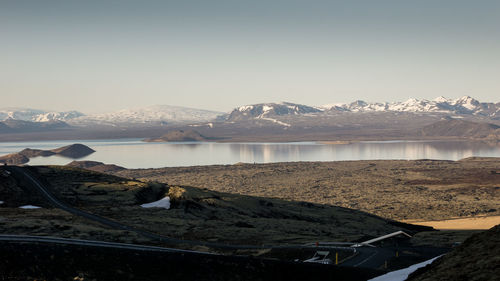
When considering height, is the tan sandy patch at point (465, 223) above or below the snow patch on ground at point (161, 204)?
below

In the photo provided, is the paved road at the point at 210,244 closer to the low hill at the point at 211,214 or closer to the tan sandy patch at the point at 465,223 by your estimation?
the low hill at the point at 211,214

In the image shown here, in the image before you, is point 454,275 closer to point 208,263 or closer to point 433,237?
point 208,263

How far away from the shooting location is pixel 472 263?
78.4ft

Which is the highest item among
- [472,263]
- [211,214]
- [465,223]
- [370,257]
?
[472,263]

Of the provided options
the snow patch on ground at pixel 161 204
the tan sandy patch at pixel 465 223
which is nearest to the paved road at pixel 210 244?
the snow patch on ground at pixel 161 204

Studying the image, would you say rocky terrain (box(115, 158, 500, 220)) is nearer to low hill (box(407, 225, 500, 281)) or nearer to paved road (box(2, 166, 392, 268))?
paved road (box(2, 166, 392, 268))

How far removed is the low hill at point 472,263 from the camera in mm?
22062

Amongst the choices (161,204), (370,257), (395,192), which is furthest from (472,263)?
(395,192)

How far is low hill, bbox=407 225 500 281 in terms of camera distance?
869 inches

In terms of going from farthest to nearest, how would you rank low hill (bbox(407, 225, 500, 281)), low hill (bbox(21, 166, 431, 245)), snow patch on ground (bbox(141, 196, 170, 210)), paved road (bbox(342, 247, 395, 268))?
snow patch on ground (bbox(141, 196, 170, 210)) → low hill (bbox(21, 166, 431, 245)) → paved road (bbox(342, 247, 395, 268)) → low hill (bbox(407, 225, 500, 281))

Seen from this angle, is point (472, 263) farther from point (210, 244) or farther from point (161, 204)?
point (161, 204)

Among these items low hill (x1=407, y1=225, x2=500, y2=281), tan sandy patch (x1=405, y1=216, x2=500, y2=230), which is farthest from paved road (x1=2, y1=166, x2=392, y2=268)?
tan sandy patch (x1=405, y1=216, x2=500, y2=230)

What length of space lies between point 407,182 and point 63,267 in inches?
6509

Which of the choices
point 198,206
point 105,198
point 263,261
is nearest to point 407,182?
point 198,206
